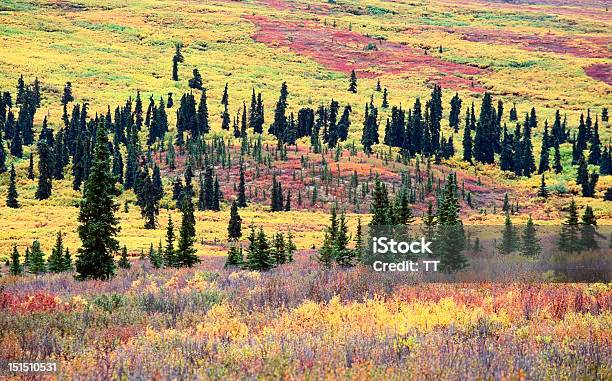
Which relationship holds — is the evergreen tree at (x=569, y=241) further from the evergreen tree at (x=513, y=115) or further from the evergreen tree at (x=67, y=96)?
the evergreen tree at (x=67, y=96)

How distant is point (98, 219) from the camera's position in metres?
19.9

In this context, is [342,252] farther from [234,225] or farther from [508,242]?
[234,225]

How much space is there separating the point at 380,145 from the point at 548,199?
89.7 ft

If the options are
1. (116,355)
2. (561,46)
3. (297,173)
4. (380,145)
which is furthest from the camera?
(561,46)

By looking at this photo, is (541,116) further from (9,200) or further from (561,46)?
(9,200)

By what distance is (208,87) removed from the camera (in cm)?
11088

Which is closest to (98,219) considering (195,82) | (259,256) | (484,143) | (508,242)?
(259,256)

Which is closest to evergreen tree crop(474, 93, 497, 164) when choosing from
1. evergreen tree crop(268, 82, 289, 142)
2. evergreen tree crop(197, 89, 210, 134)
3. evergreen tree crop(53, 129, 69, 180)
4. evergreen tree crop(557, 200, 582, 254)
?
evergreen tree crop(268, 82, 289, 142)

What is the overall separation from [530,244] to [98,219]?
12.4m

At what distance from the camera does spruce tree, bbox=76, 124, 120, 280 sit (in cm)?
1912

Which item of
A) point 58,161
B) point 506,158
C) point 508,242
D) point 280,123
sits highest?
point 508,242

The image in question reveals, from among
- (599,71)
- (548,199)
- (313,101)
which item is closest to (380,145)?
(313,101)

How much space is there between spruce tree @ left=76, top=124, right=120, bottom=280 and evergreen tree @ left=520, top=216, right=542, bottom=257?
11330mm

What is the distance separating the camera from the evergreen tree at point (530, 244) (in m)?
14.3
